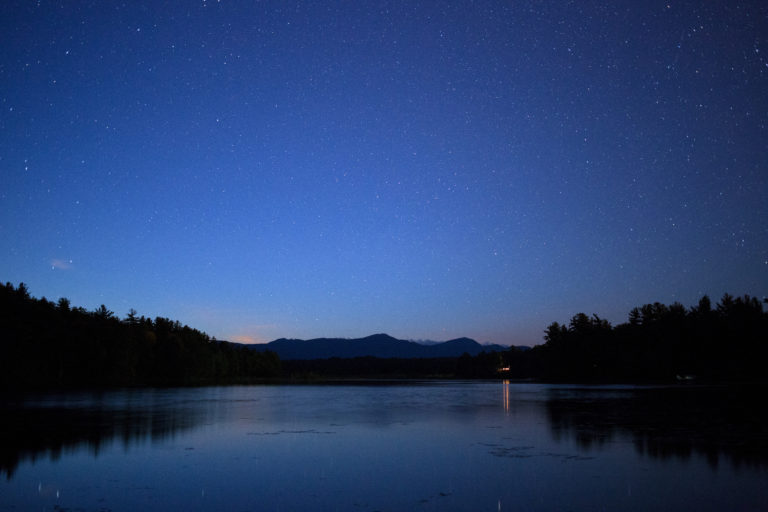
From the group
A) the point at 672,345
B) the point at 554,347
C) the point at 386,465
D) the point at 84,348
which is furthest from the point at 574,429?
the point at 554,347

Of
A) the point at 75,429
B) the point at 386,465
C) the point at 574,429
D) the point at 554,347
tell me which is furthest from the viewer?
the point at 554,347

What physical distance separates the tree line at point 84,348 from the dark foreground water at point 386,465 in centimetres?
5857

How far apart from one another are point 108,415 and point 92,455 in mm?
14675

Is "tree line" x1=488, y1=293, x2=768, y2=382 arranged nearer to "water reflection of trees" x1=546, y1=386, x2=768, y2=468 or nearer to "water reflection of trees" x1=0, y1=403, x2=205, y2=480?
"water reflection of trees" x1=546, y1=386, x2=768, y2=468

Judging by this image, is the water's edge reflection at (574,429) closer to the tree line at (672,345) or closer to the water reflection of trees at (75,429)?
the water reflection of trees at (75,429)

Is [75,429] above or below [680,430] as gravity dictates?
below

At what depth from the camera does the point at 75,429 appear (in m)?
22.5

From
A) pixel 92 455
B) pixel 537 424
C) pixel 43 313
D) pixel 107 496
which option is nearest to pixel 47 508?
pixel 107 496


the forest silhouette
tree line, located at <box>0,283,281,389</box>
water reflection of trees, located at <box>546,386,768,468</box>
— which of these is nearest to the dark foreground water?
water reflection of trees, located at <box>546,386,768,468</box>

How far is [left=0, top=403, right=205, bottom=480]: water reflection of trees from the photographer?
16641 millimetres

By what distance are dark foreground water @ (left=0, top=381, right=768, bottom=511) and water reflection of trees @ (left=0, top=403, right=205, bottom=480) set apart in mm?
77

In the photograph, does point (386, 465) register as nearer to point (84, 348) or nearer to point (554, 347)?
point (84, 348)

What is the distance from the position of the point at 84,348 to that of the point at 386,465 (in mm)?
92599

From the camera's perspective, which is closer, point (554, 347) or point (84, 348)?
point (84, 348)
